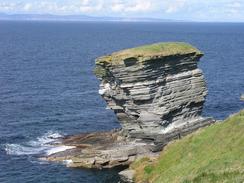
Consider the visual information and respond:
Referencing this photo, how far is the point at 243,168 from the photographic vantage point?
38688 mm

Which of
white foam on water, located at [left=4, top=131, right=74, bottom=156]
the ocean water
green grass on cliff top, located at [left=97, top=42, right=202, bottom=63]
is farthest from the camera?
white foam on water, located at [left=4, top=131, right=74, bottom=156]

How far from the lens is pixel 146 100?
222 feet

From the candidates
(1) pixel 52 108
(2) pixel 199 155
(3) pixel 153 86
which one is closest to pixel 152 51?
(3) pixel 153 86

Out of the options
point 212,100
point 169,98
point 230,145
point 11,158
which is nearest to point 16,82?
point 212,100

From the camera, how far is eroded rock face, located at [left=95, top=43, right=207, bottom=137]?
66500mm

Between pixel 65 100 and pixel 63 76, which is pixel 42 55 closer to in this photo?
pixel 63 76

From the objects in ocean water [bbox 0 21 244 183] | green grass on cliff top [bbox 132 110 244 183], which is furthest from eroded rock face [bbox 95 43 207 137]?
ocean water [bbox 0 21 244 183]

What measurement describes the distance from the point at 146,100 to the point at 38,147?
19.5 m

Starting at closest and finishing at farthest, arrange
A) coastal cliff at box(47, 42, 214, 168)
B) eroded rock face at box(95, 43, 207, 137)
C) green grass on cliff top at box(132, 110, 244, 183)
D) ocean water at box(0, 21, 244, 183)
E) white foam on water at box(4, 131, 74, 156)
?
1. green grass on cliff top at box(132, 110, 244, 183)
2. ocean water at box(0, 21, 244, 183)
3. eroded rock face at box(95, 43, 207, 137)
4. coastal cliff at box(47, 42, 214, 168)
5. white foam on water at box(4, 131, 74, 156)

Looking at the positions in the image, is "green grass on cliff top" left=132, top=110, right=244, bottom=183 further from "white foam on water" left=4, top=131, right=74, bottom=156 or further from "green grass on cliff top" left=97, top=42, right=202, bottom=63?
"white foam on water" left=4, top=131, right=74, bottom=156

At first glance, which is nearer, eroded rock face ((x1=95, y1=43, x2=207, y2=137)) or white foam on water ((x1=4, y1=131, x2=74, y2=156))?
eroded rock face ((x1=95, y1=43, x2=207, y2=137))

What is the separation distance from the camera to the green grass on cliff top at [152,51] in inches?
2613

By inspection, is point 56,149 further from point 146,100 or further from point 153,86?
point 153,86

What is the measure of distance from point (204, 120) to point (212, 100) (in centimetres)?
3324
